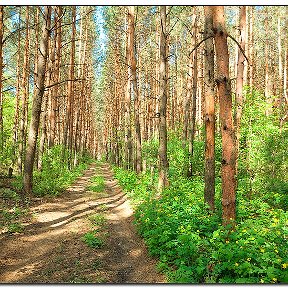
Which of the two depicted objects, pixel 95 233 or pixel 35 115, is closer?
pixel 95 233

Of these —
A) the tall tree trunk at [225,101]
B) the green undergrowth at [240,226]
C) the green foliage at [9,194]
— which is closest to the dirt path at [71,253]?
the green undergrowth at [240,226]

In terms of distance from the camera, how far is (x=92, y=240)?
6.67m

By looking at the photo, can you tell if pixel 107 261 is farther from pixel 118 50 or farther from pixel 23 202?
pixel 118 50

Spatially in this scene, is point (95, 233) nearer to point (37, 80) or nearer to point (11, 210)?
point (11, 210)

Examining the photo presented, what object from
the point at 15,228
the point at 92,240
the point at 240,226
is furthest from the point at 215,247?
the point at 15,228

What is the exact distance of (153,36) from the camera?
29.1m

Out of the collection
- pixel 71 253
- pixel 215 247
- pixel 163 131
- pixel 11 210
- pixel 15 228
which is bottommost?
pixel 71 253

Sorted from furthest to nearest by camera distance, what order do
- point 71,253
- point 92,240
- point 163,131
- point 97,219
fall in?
point 163,131 → point 97,219 → point 92,240 → point 71,253

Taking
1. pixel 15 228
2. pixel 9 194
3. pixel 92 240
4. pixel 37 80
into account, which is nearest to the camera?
pixel 92 240

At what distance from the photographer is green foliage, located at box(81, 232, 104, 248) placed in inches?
255

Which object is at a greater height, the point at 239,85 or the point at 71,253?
the point at 239,85

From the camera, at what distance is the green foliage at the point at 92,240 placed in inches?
255

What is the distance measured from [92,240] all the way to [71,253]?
0.73m

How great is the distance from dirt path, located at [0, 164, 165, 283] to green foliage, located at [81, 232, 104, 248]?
93 millimetres
